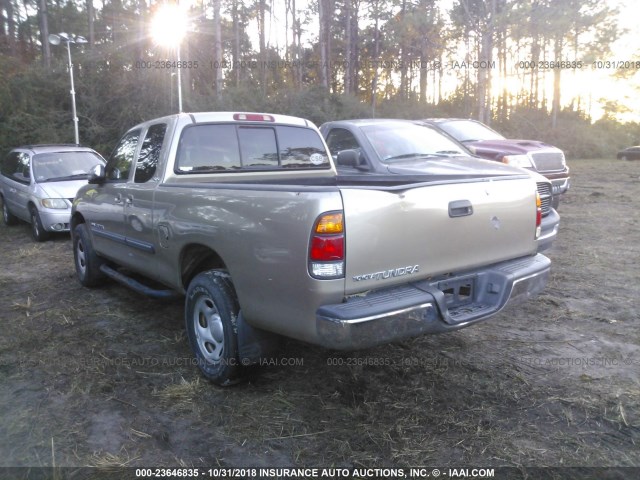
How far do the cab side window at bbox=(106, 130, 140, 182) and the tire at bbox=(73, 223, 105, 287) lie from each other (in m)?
0.97

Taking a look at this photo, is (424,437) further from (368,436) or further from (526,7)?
(526,7)

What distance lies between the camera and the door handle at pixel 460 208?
10.8 feet

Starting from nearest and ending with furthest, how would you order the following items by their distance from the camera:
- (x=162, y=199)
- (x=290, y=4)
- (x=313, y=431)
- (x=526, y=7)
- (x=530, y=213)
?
(x=313, y=431)
(x=530, y=213)
(x=162, y=199)
(x=526, y=7)
(x=290, y=4)

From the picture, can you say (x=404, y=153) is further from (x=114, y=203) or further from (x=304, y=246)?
(x=304, y=246)

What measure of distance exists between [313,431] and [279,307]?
77 centimetres

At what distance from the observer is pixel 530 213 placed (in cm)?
388

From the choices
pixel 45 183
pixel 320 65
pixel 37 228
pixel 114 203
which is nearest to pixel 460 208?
pixel 114 203

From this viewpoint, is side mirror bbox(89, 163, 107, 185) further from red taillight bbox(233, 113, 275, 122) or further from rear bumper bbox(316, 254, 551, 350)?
rear bumper bbox(316, 254, 551, 350)

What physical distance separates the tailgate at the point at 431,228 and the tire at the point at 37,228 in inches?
320

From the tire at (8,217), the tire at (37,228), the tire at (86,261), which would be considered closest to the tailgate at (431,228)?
the tire at (86,261)

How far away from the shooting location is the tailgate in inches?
115

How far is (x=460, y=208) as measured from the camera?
335cm

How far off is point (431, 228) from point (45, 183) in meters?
8.53

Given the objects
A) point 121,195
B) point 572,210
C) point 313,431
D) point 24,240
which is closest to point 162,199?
point 121,195
